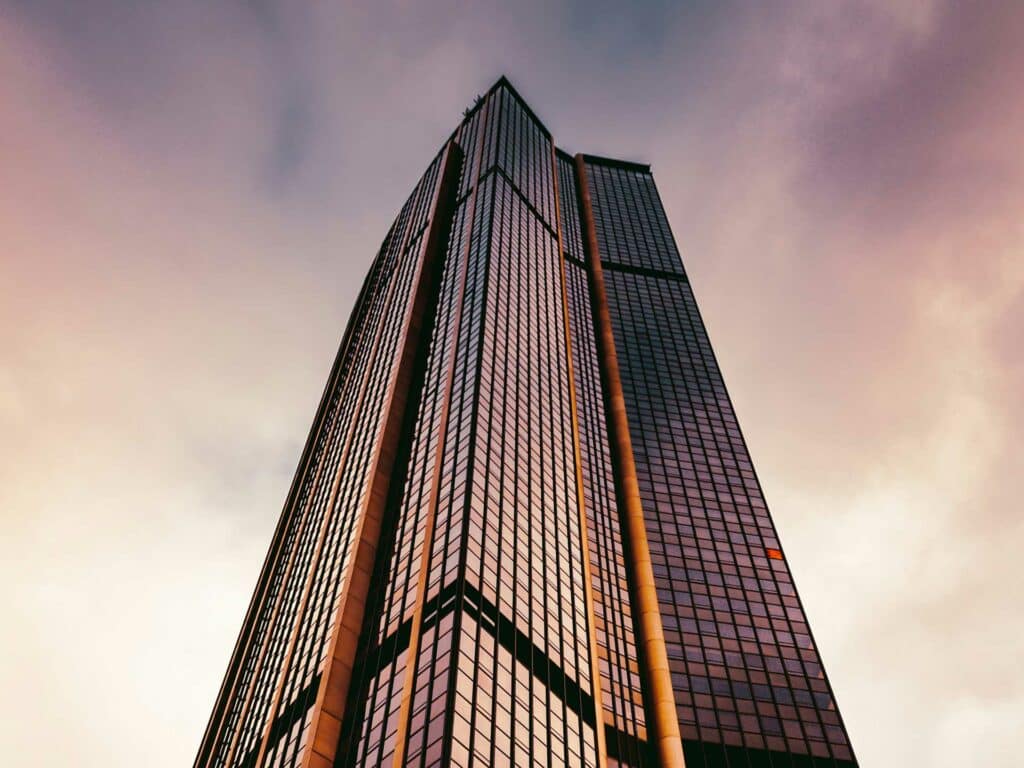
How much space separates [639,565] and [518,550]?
2722cm

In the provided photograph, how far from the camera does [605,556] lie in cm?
9431

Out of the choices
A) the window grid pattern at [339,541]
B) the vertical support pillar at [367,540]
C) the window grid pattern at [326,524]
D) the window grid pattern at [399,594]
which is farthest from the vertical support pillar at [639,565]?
the window grid pattern at [326,524]

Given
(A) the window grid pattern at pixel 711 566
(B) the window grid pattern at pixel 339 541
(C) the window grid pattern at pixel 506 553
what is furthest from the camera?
(A) the window grid pattern at pixel 711 566


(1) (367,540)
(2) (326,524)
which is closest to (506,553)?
(1) (367,540)

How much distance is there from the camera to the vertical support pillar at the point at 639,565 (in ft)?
255

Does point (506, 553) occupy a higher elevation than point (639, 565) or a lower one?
lower

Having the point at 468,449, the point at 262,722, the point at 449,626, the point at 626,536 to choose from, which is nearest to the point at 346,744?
the point at 449,626

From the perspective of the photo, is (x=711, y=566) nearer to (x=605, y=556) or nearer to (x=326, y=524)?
(x=605, y=556)

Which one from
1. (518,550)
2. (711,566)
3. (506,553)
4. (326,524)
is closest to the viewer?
(506,553)

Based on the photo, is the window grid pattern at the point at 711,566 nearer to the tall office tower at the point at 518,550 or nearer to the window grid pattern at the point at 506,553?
the tall office tower at the point at 518,550

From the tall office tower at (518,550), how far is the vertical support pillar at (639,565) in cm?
30

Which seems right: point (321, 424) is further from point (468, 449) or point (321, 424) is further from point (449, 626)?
point (449, 626)

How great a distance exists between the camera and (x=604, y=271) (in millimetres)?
155625

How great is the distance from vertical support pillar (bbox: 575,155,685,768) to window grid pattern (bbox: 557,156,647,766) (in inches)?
39.5
